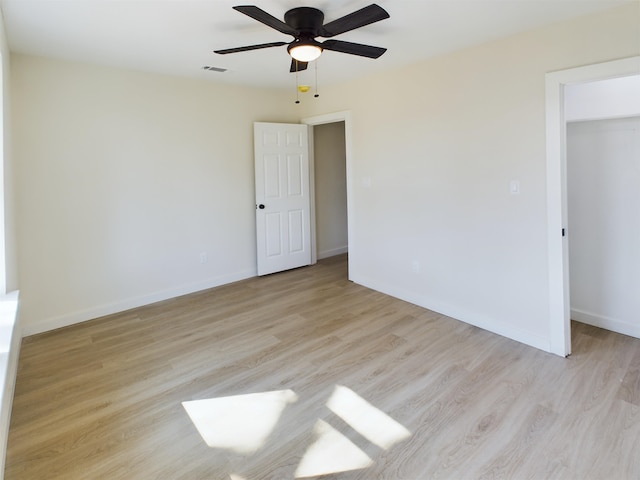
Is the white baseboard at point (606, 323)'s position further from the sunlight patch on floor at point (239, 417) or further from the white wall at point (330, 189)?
the white wall at point (330, 189)

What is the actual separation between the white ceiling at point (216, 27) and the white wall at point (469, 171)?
0.20 meters

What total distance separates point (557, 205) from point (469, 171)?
2.58 ft

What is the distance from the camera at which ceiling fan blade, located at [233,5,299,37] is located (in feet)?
6.34

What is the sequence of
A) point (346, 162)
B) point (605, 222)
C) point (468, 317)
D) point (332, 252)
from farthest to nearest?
point (332, 252), point (346, 162), point (468, 317), point (605, 222)

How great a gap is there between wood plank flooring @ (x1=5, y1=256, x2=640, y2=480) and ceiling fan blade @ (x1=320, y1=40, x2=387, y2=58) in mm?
2206

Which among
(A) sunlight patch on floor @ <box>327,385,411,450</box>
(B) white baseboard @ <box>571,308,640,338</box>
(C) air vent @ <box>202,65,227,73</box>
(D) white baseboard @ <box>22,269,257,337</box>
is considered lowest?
(A) sunlight patch on floor @ <box>327,385,411,450</box>

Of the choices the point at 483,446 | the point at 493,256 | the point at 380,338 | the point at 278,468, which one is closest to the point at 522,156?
the point at 493,256

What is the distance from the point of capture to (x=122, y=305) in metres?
3.88

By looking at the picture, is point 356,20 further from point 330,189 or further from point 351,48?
point 330,189

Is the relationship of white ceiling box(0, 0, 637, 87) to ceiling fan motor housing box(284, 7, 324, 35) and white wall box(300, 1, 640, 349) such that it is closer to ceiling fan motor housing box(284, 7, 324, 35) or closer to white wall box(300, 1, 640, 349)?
ceiling fan motor housing box(284, 7, 324, 35)

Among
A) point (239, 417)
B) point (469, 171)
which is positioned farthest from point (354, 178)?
point (239, 417)

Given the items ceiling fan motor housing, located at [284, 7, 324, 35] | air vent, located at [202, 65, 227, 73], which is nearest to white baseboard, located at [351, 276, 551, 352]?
ceiling fan motor housing, located at [284, 7, 324, 35]

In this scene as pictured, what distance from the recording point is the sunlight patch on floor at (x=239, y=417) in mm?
1993

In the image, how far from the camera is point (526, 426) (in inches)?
80.6
